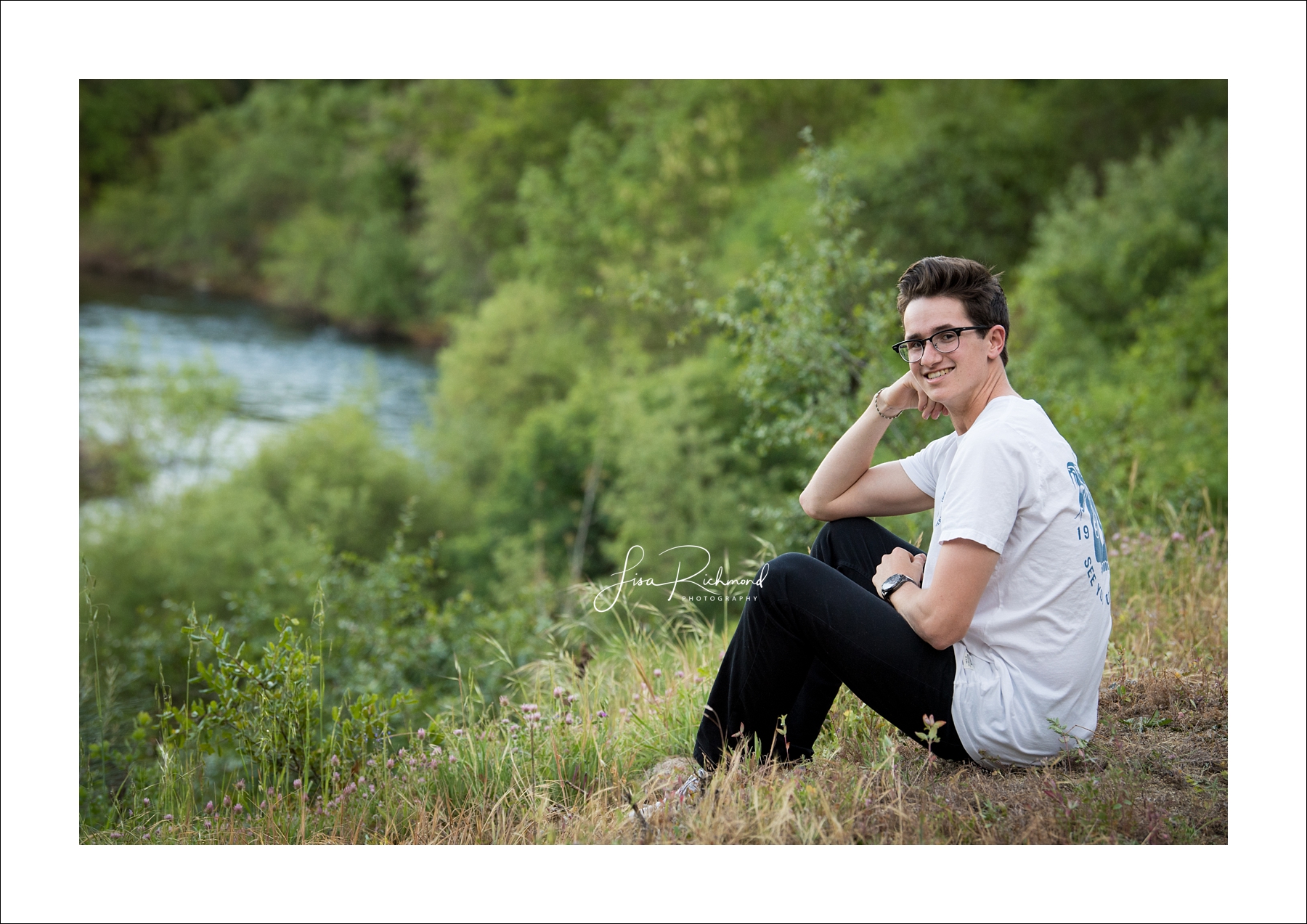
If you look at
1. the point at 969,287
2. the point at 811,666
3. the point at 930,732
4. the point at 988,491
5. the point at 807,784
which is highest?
the point at 969,287

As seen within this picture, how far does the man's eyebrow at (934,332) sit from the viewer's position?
8.00ft

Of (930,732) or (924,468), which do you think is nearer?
(930,732)

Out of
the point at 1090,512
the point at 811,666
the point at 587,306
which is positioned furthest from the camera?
the point at 587,306

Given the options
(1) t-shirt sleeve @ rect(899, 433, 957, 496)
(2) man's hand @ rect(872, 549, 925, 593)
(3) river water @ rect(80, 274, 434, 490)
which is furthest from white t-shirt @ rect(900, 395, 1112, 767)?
(3) river water @ rect(80, 274, 434, 490)

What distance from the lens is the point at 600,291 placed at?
509cm

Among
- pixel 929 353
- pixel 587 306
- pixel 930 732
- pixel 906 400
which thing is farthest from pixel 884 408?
pixel 587 306

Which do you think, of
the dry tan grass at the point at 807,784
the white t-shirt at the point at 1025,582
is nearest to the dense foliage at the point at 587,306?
the dry tan grass at the point at 807,784

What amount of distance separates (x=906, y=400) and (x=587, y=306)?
19511mm

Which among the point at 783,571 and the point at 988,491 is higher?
the point at 988,491

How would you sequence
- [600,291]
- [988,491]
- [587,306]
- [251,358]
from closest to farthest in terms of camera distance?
[988,491]
[600,291]
[587,306]
[251,358]

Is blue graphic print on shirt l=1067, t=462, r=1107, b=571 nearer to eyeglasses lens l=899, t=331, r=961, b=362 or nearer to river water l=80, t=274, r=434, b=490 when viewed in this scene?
eyeglasses lens l=899, t=331, r=961, b=362

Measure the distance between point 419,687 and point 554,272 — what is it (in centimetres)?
1680

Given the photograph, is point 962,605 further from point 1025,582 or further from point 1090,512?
point 1090,512

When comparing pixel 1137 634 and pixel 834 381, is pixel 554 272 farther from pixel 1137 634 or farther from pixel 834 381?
pixel 1137 634
